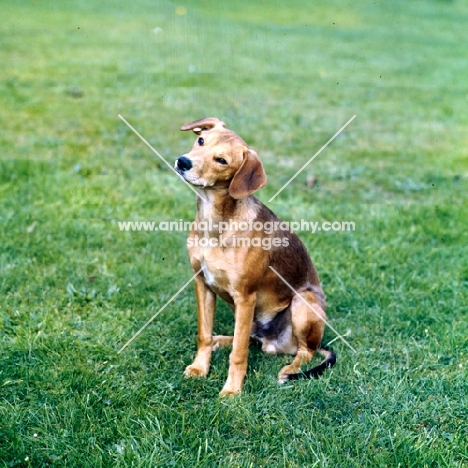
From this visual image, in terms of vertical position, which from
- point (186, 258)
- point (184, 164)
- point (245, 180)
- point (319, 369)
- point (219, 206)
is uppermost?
point (184, 164)

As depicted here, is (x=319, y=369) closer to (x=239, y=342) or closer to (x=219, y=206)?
(x=239, y=342)

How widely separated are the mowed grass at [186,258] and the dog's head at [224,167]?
1415 millimetres

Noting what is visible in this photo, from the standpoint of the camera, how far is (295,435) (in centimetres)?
380

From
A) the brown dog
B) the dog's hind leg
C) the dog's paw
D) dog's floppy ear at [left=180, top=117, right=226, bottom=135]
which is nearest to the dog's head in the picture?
the brown dog

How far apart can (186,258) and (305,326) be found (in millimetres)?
1938

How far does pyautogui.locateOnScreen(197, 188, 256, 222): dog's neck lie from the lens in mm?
4145

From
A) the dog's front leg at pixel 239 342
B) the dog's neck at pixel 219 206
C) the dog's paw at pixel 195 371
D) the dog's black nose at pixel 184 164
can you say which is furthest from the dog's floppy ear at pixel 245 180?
the dog's paw at pixel 195 371

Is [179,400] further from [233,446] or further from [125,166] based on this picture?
[125,166]

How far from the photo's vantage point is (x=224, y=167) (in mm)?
3977

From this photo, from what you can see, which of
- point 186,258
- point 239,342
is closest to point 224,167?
point 239,342

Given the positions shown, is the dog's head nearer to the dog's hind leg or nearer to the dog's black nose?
the dog's black nose

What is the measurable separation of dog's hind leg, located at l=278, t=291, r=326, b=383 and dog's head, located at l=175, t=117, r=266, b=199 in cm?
111

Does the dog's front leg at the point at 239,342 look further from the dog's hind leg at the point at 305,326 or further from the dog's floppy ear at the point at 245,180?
the dog's floppy ear at the point at 245,180

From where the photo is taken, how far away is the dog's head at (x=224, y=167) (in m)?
3.91
